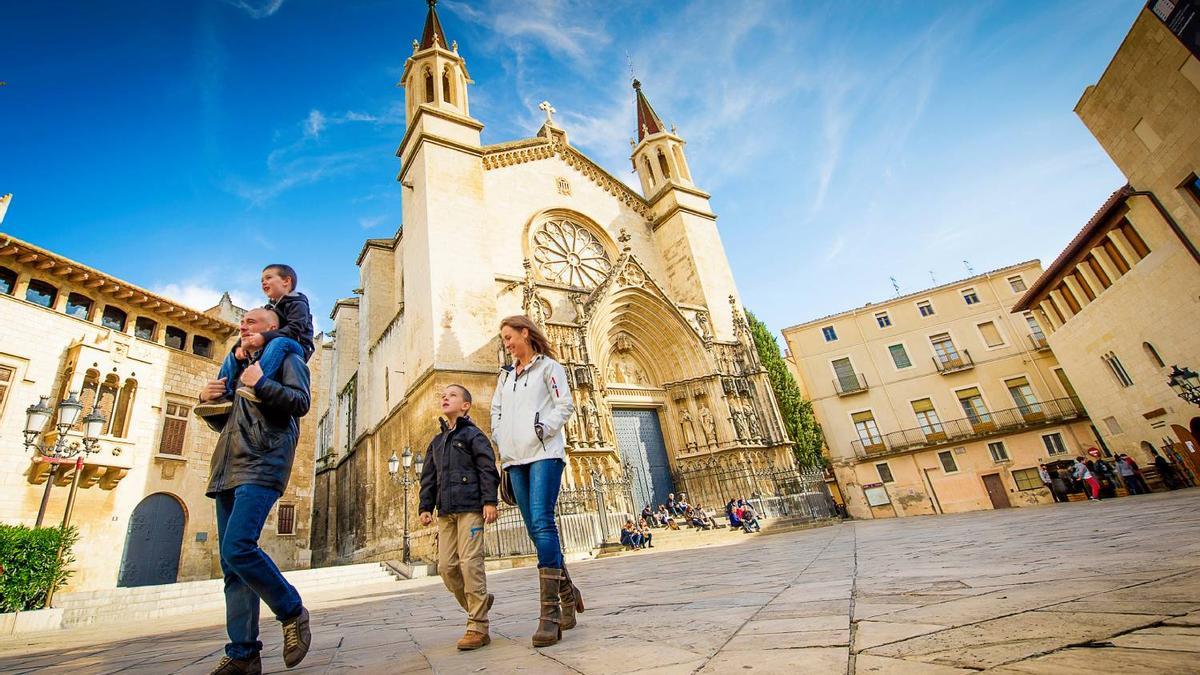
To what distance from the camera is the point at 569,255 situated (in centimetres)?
1867

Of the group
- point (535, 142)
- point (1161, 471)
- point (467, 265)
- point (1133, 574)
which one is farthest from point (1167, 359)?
point (535, 142)

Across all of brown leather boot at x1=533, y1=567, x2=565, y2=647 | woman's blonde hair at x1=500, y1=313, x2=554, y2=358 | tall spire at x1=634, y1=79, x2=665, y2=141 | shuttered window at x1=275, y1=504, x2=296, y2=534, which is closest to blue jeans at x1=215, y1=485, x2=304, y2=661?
brown leather boot at x1=533, y1=567, x2=565, y2=647

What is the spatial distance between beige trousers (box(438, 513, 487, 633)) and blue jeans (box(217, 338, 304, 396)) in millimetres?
1174

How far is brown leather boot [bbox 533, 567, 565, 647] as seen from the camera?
7.32ft

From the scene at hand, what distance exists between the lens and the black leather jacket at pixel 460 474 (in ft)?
9.02

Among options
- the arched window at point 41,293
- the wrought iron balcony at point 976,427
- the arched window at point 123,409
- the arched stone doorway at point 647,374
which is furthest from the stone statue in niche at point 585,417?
the wrought iron balcony at point 976,427

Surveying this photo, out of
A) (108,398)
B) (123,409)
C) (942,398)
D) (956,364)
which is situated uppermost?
(108,398)

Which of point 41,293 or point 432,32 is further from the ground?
point 432,32

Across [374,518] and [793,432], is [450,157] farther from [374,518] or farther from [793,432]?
[793,432]

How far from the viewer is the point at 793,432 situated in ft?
78.2

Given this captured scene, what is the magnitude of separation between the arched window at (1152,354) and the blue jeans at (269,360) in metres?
19.3

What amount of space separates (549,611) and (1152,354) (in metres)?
18.7

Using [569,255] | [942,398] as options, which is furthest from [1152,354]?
[569,255]

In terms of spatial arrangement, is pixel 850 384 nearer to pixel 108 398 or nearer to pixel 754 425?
pixel 754 425
